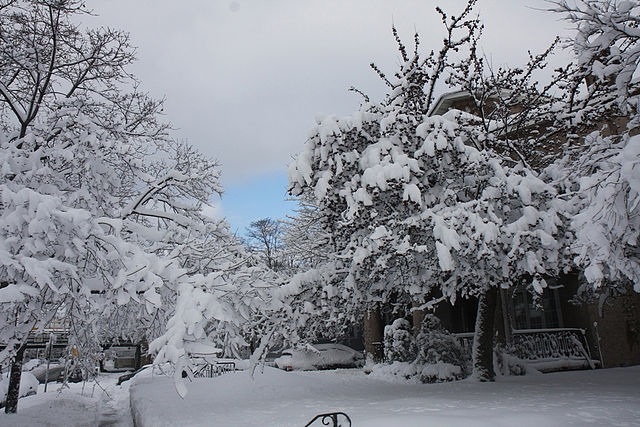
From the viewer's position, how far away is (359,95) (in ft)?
37.6

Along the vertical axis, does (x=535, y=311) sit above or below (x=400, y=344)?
above

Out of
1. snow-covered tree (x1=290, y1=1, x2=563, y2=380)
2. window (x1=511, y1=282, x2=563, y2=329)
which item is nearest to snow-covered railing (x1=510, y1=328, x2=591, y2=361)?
window (x1=511, y1=282, x2=563, y2=329)

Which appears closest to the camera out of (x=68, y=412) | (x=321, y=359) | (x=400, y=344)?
(x=68, y=412)

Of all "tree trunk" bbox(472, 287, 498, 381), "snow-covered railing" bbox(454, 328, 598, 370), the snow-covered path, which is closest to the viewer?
the snow-covered path

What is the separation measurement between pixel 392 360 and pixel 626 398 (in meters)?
10.0

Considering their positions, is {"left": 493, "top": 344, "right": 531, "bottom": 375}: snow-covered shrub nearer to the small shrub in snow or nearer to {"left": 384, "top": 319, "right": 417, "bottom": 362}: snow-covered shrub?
the small shrub in snow

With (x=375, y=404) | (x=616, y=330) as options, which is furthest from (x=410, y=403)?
(x=616, y=330)

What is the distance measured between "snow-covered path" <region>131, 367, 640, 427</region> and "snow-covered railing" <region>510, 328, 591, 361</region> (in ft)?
8.72

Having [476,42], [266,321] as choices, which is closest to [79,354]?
[266,321]

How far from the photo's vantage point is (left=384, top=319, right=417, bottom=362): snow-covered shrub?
55.1 feet

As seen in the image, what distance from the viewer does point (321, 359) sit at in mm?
23859

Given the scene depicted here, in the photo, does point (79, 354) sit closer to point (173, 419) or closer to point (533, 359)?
point (173, 419)

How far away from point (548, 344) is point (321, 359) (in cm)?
1130

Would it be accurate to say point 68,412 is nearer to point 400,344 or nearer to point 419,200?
point 400,344
